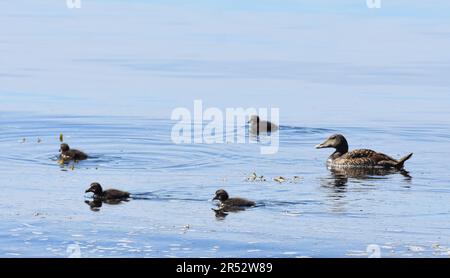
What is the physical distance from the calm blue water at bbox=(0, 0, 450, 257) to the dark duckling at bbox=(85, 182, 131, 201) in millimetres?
381

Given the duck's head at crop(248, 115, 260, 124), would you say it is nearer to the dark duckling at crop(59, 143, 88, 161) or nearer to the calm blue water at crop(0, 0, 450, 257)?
the calm blue water at crop(0, 0, 450, 257)

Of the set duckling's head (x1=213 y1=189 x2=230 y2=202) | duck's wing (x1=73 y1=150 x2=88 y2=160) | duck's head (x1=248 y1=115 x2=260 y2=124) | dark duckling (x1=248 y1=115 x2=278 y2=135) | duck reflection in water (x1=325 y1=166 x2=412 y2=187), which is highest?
duck's head (x1=248 y1=115 x2=260 y2=124)

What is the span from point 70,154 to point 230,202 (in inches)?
230

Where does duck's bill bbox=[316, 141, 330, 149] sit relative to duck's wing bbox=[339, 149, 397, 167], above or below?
above

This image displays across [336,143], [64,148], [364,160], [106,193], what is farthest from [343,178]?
[64,148]

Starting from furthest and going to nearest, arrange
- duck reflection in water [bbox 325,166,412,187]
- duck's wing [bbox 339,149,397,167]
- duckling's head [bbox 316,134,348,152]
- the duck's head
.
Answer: the duck's head
duckling's head [bbox 316,134,348,152]
duck's wing [bbox 339,149,397,167]
duck reflection in water [bbox 325,166,412,187]

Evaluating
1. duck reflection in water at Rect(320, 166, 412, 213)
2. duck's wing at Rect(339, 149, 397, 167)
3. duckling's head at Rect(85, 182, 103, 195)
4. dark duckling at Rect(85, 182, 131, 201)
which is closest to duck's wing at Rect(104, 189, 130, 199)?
dark duckling at Rect(85, 182, 131, 201)

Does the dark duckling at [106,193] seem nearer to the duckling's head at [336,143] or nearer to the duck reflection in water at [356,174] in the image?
the duck reflection in water at [356,174]

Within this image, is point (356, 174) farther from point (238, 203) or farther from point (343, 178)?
point (238, 203)

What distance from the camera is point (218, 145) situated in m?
26.3

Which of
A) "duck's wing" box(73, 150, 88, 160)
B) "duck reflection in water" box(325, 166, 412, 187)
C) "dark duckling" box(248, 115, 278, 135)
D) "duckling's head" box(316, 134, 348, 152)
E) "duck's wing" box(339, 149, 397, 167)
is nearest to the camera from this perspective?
"duck reflection in water" box(325, 166, 412, 187)

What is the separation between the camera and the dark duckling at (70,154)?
23.8 metres

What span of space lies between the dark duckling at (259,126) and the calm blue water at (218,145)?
0.58 meters

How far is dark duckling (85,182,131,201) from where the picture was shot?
19484 mm
